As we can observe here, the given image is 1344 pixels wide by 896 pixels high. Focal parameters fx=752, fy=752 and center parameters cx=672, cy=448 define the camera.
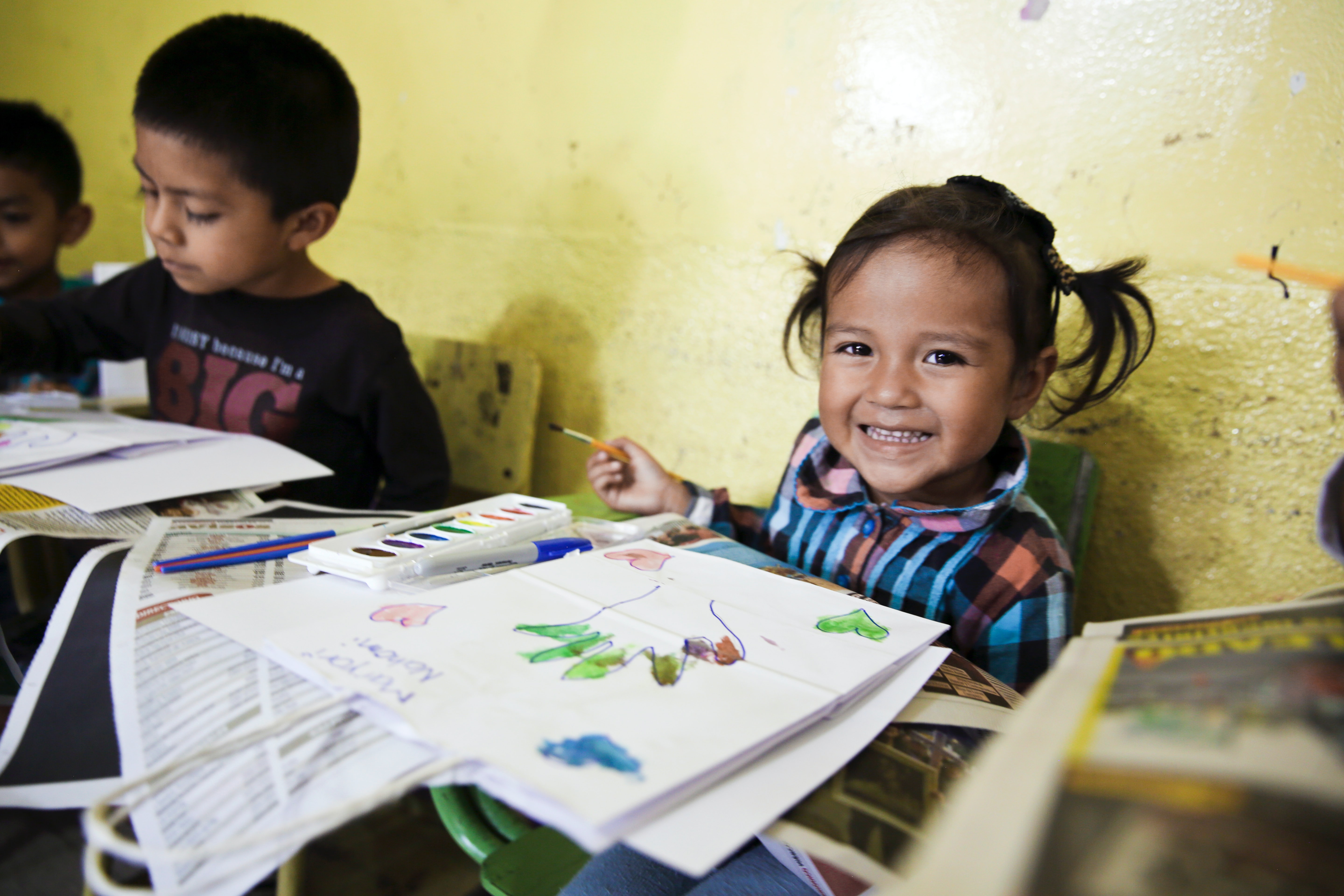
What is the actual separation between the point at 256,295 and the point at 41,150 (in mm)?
1029

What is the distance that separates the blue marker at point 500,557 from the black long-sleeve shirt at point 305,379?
60 centimetres

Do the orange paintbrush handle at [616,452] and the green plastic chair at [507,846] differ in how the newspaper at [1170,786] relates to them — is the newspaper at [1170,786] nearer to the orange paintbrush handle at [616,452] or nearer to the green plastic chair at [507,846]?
the green plastic chair at [507,846]

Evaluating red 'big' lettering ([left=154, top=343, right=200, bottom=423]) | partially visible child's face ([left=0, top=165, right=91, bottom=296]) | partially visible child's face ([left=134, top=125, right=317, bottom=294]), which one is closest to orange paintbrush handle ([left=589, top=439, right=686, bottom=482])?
partially visible child's face ([left=134, top=125, right=317, bottom=294])

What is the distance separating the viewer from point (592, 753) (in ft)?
1.06

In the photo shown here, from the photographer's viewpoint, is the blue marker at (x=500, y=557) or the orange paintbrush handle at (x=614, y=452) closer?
the blue marker at (x=500, y=557)

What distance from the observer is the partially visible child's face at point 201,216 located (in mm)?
1037

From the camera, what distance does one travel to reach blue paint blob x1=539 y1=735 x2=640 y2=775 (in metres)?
0.31

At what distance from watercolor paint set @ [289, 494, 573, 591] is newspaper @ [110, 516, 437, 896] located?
0.09 meters

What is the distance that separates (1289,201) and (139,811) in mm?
1032

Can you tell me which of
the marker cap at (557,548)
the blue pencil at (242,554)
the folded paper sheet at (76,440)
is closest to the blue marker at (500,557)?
the marker cap at (557,548)

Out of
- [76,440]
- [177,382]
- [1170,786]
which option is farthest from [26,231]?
[1170,786]

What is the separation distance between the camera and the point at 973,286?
728mm

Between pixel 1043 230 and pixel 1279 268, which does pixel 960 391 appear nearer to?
pixel 1043 230

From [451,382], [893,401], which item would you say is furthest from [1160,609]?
[451,382]
